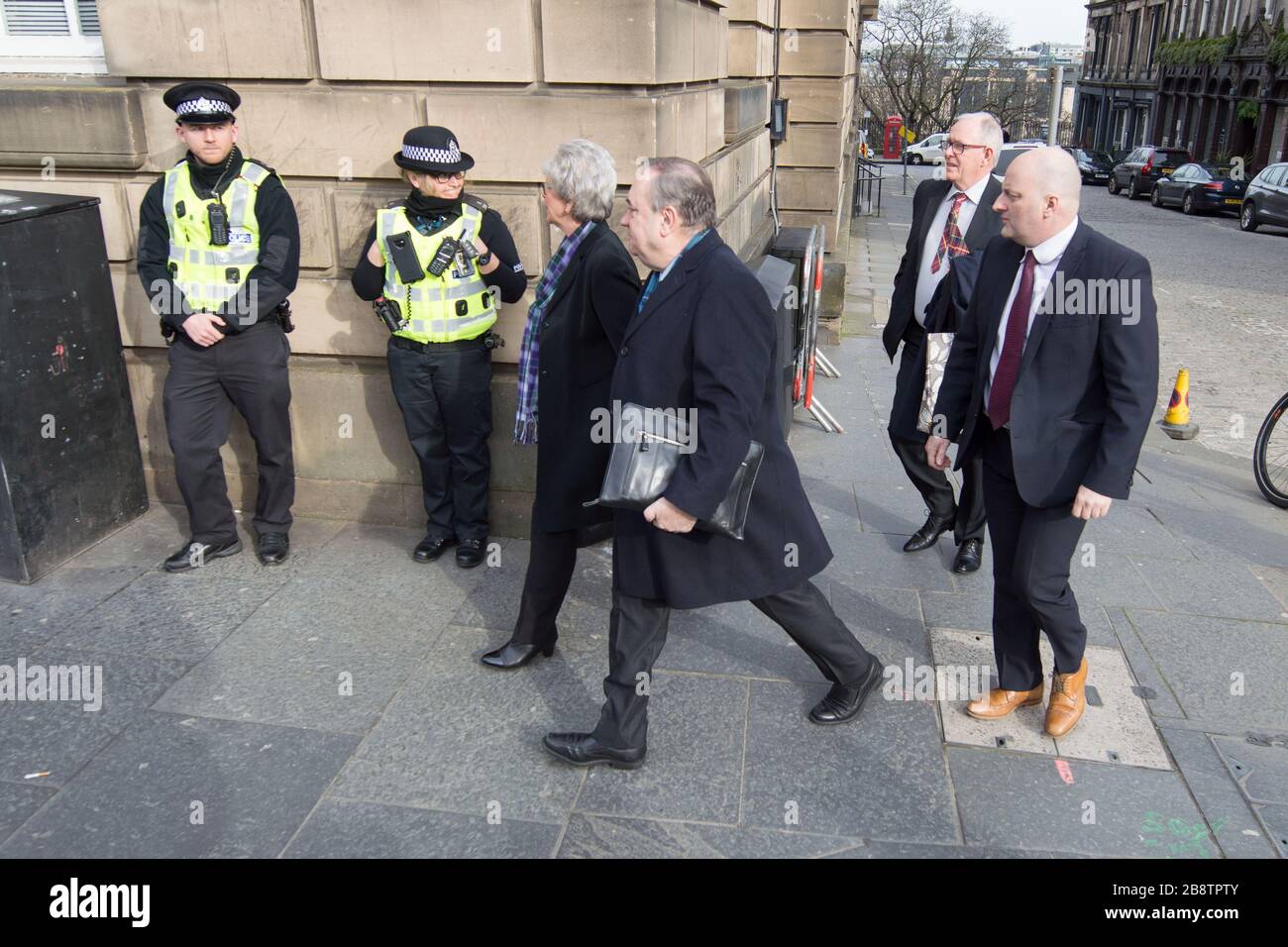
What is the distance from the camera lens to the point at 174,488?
5.75m

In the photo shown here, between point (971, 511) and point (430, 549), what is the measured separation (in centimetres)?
262

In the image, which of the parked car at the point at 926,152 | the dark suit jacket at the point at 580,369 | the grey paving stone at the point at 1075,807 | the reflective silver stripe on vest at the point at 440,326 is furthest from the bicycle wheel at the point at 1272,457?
the parked car at the point at 926,152

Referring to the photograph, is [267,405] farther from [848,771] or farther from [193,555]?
[848,771]

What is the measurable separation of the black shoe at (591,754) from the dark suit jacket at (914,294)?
2.37m

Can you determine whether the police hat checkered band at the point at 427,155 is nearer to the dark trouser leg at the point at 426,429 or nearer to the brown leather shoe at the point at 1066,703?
the dark trouser leg at the point at 426,429

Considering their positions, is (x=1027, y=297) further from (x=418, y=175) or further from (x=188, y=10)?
(x=188, y=10)

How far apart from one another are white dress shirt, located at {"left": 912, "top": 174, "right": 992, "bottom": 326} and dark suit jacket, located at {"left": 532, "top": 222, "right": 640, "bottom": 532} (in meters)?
2.00

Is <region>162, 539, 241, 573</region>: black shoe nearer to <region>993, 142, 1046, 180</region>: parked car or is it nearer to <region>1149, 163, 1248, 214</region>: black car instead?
A: <region>993, 142, 1046, 180</region>: parked car

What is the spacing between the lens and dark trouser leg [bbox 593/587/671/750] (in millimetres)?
3451

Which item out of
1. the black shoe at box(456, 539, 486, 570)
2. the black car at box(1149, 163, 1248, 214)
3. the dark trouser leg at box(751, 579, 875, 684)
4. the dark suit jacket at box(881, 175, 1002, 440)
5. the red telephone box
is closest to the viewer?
the dark trouser leg at box(751, 579, 875, 684)

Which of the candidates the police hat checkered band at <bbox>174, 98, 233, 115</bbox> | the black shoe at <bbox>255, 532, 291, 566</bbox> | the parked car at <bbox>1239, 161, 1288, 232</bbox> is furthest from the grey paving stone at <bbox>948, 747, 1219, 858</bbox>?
the parked car at <bbox>1239, 161, 1288, 232</bbox>
